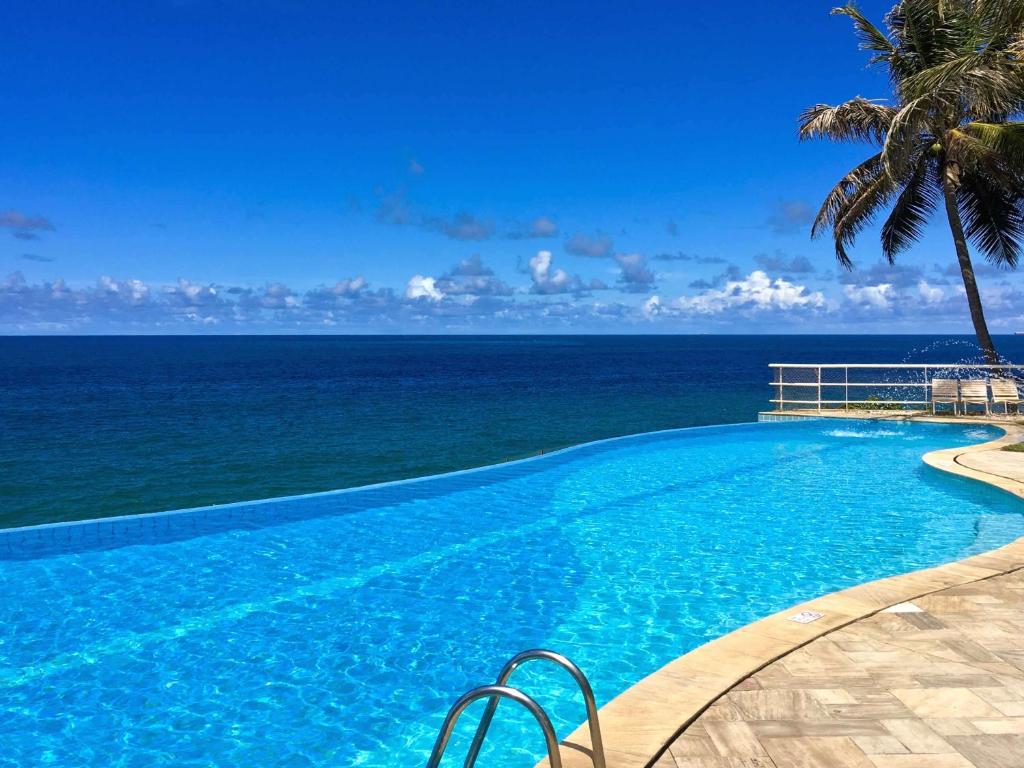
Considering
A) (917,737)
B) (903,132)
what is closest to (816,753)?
(917,737)

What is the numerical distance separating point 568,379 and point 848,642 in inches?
2019

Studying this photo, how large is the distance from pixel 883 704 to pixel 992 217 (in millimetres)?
18782

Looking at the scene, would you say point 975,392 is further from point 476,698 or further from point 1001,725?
point 476,698

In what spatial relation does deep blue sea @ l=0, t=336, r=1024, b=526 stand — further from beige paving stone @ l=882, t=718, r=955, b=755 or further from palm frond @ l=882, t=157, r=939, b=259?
beige paving stone @ l=882, t=718, r=955, b=755

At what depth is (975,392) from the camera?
17875mm

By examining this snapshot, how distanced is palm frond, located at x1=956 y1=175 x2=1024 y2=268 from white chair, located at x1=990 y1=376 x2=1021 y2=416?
3447 millimetres

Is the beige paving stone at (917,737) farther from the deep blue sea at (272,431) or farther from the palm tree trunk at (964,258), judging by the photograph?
the palm tree trunk at (964,258)

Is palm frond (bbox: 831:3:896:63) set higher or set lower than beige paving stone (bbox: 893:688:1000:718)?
higher

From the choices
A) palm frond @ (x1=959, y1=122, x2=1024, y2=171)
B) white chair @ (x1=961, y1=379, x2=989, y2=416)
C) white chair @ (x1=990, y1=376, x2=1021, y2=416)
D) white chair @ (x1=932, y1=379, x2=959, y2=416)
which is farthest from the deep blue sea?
palm frond @ (x1=959, y1=122, x2=1024, y2=171)

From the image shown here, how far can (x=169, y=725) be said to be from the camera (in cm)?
486

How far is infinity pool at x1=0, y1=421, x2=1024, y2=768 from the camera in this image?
16.0ft

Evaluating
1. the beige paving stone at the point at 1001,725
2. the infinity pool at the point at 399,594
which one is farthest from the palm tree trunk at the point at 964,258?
the beige paving stone at the point at 1001,725

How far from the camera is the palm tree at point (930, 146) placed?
15477mm

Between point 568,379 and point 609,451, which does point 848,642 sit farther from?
point 568,379
